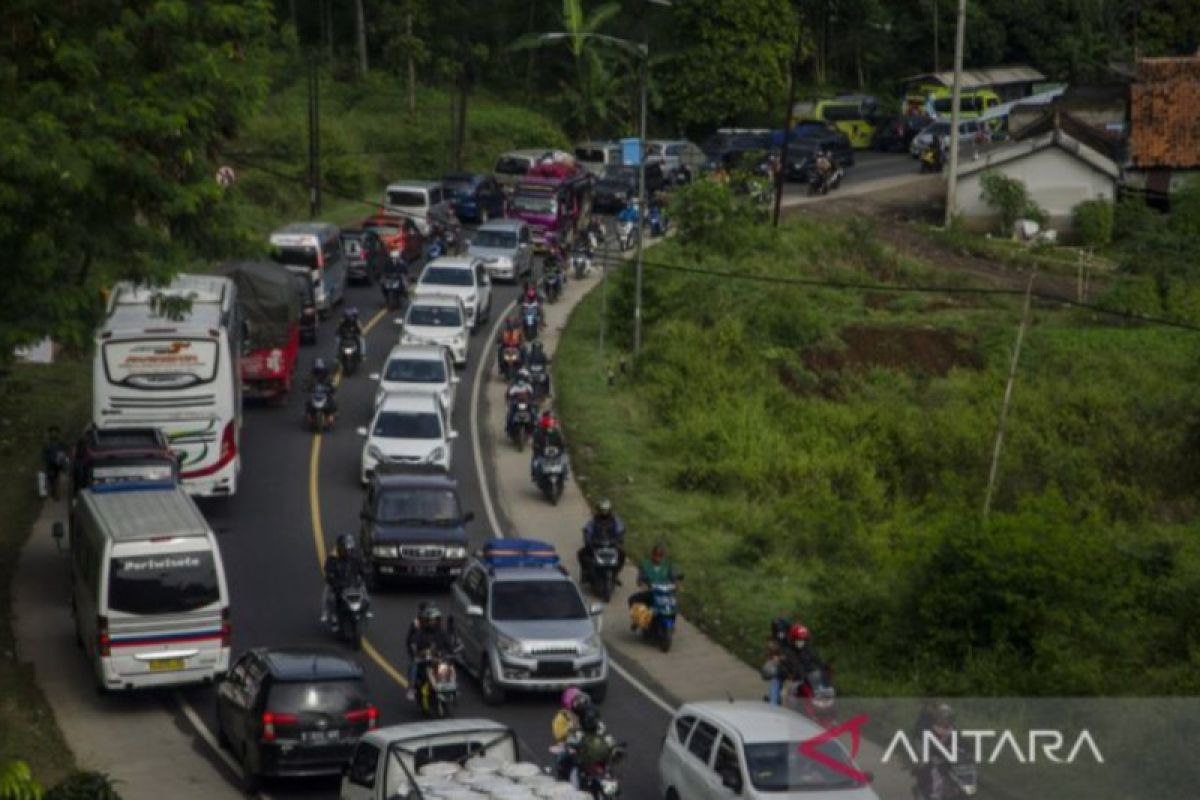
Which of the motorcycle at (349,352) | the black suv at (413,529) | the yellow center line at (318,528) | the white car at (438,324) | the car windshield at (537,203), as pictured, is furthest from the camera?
the car windshield at (537,203)

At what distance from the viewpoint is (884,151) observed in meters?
97.4

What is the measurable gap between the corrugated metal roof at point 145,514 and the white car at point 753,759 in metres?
8.84

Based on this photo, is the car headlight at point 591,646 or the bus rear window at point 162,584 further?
the car headlight at point 591,646

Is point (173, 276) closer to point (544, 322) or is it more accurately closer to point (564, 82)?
point (544, 322)

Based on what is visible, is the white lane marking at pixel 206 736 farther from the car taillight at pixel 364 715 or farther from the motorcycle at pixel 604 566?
the motorcycle at pixel 604 566

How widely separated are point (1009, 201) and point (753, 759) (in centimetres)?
5512

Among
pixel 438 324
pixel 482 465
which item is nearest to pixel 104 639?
pixel 482 465

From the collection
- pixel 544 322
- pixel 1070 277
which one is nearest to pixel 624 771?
pixel 544 322

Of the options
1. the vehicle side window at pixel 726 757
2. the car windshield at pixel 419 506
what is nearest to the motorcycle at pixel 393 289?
the car windshield at pixel 419 506

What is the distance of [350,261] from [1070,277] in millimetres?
22535

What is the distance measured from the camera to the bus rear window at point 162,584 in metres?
27.8

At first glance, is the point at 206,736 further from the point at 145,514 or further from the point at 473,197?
the point at 473,197

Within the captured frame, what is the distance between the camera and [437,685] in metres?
27.4

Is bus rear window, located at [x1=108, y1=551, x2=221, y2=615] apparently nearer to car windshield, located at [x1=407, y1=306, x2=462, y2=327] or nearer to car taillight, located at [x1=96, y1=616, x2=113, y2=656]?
car taillight, located at [x1=96, y1=616, x2=113, y2=656]
